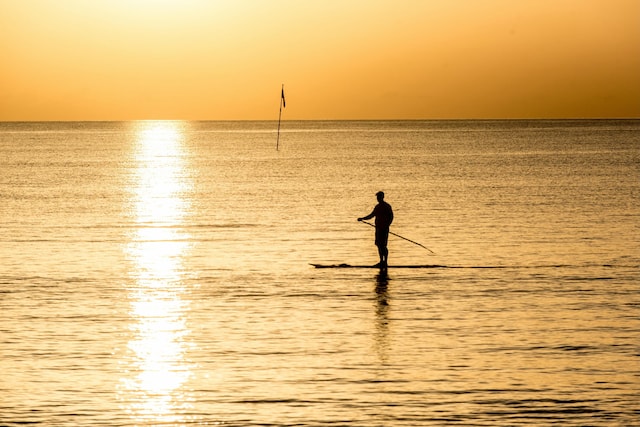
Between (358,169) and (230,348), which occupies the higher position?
(358,169)

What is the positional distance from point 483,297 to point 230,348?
7.68 meters

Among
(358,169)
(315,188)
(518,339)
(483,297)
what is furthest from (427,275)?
(358,169)

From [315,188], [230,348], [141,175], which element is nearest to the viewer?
[230,348]

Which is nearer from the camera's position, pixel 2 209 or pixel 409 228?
pixel 409 228

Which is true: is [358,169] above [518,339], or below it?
Result: above

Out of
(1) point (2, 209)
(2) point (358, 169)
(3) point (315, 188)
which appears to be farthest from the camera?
(2) point (358, 169)

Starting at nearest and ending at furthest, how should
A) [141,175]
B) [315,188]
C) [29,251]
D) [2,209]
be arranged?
[29,251]
[2,209]
[315,188]
[141,175]

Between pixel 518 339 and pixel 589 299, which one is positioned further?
pixel 589 299

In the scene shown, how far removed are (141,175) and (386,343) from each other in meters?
75.1

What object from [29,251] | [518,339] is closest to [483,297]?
[518,339]

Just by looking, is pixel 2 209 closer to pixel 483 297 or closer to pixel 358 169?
pixel 483 297

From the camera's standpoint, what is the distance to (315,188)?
2872 inches

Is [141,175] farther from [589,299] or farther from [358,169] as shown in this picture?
[589,299]

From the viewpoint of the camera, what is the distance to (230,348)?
799 inches
